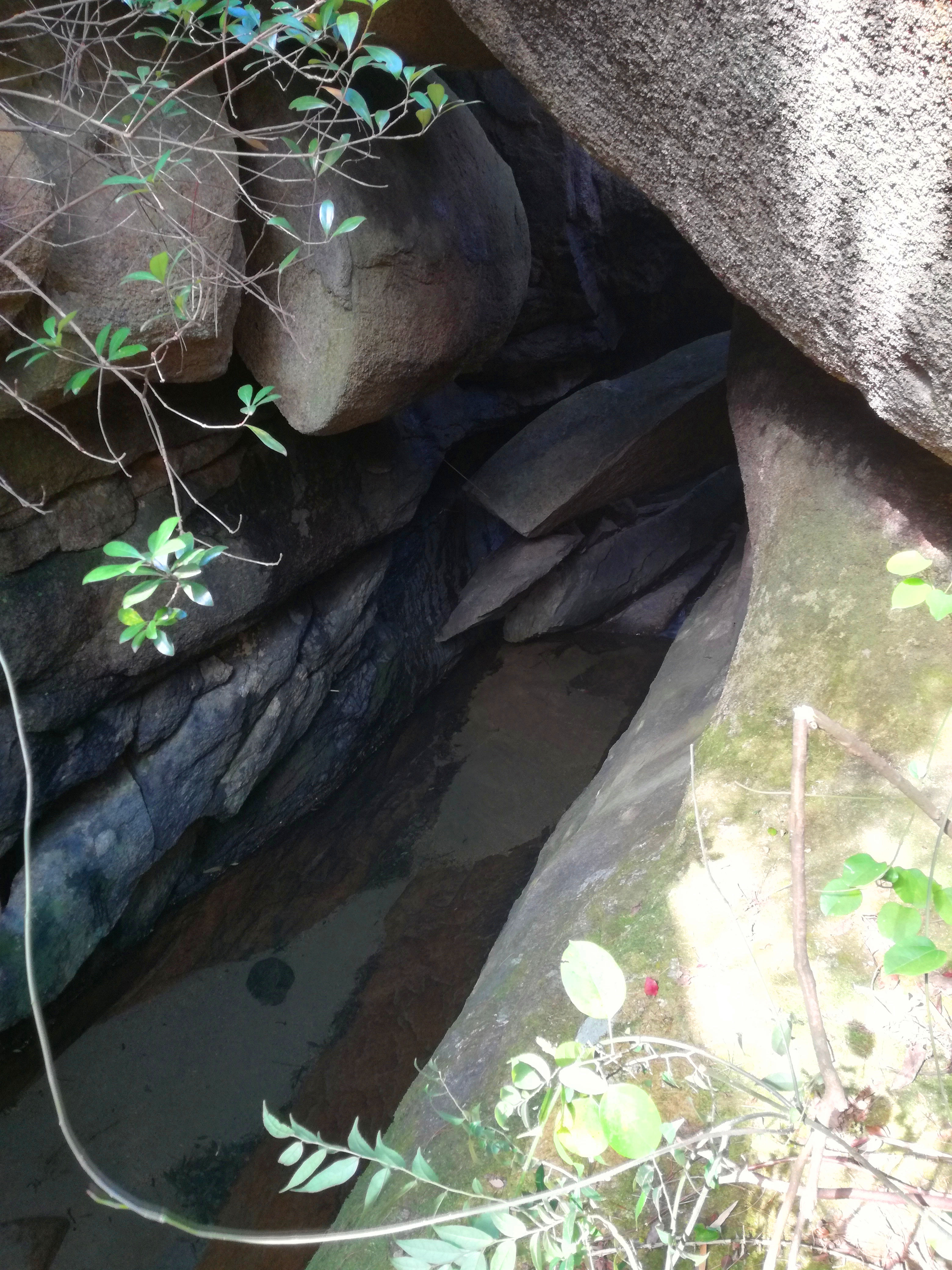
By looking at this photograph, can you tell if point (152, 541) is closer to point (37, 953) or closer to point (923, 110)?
point (923, 110)

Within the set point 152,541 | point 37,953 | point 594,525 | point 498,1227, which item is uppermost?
point 152,541

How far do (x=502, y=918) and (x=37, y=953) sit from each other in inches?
55.2

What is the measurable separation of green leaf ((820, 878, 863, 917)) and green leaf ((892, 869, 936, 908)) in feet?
0.10

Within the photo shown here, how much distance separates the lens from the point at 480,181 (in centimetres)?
288

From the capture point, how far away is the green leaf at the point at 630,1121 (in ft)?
2.14

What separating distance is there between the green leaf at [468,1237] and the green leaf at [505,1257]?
0.03 ft

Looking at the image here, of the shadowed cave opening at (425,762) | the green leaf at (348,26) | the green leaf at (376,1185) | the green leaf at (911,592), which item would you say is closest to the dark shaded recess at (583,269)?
the shadowed cave opening at (425,762)

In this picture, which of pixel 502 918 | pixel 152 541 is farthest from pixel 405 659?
pixel 152 541

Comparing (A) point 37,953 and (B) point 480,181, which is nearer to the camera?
(A) point 37,953

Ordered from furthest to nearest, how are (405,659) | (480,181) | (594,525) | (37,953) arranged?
(594,525), (405,659), (480,181), (37,953)

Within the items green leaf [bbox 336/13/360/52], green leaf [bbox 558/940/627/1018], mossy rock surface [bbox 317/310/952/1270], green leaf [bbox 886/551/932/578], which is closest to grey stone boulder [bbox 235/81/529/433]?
green leaf [bbox 336/13/360/52]

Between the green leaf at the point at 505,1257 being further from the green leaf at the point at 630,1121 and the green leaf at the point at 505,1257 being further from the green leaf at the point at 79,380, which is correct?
the green leaf at the point at 79,380

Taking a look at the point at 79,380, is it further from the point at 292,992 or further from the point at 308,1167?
the point at 292,992

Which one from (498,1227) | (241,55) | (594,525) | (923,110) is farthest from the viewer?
(594,525)
